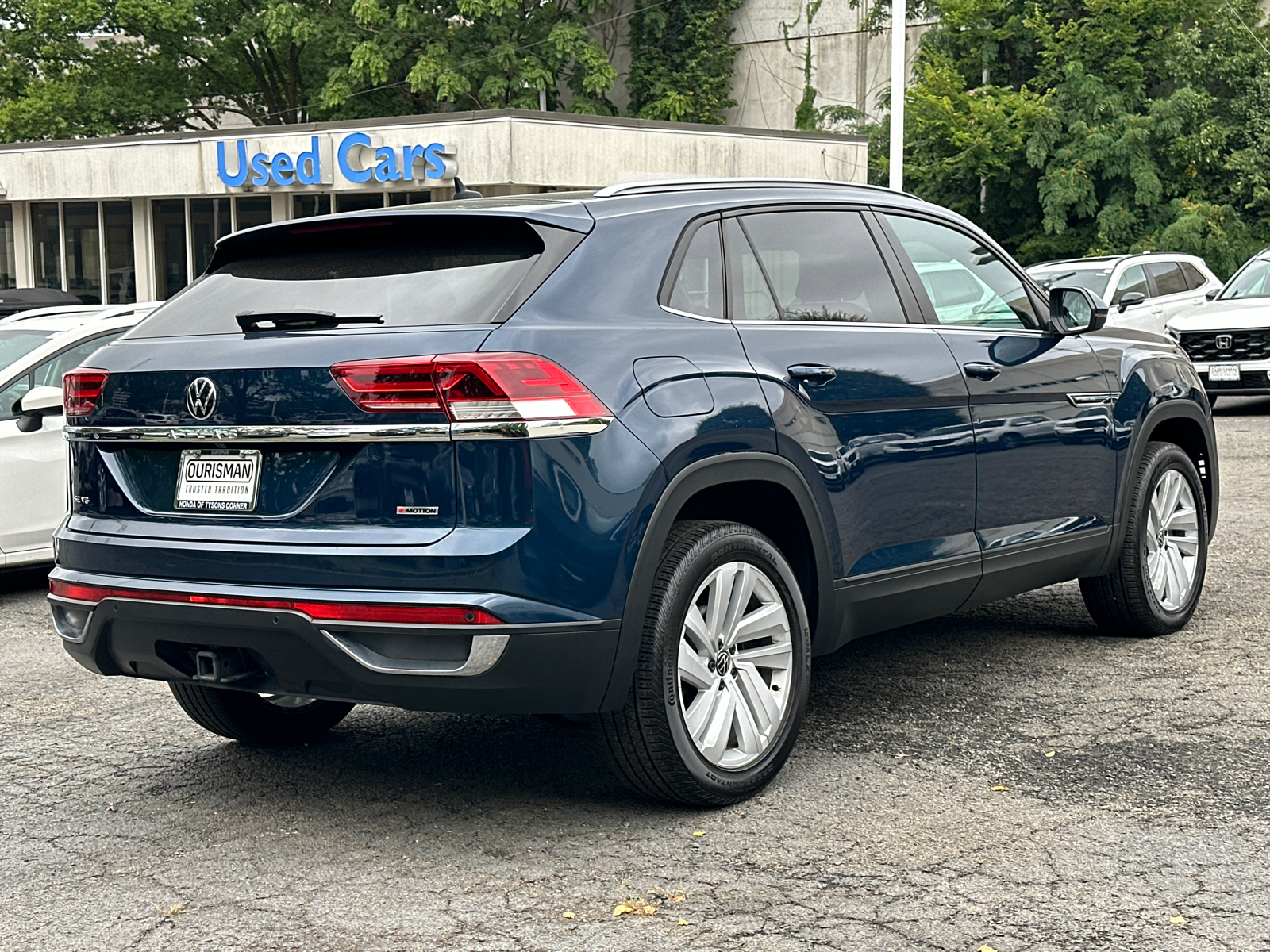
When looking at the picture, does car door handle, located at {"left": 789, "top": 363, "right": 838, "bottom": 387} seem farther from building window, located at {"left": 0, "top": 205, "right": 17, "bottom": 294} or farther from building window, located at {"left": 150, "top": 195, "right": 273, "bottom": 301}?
building window, located at {"left": 0, "top": 205, "right": 17, "bottom": 294}

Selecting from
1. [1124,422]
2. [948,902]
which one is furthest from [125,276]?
[948,902]

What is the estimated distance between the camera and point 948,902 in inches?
148

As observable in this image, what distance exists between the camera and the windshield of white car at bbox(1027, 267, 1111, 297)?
62.5 ft

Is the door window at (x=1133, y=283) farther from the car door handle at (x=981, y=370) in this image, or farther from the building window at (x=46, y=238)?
the building window at (x=46, y=238)

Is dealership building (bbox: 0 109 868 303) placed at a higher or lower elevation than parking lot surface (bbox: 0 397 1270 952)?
higher

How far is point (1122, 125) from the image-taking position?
3028cm

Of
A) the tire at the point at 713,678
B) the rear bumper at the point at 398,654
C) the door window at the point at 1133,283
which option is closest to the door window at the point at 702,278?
the tire at the point at 713,678

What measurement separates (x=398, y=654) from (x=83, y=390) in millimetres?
1385

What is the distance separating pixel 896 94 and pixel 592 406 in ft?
66.0

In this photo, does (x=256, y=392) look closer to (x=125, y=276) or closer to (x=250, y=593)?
(x=250, y=593)

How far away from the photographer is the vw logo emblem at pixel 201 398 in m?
4.28

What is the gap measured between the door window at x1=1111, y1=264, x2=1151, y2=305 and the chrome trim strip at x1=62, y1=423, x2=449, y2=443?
1628 centimetres

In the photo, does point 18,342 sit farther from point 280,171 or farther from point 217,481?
point 280,171

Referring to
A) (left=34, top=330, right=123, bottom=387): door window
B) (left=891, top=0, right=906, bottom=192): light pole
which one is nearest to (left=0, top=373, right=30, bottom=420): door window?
(left=34, top=330, right=123, bottom=387): door window
